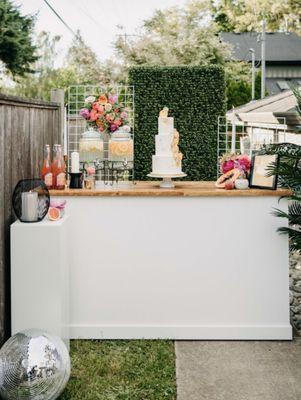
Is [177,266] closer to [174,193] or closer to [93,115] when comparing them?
[174,193]

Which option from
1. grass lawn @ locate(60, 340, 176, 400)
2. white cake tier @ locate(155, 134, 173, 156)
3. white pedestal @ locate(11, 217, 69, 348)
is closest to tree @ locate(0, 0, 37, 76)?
white cake tier @ locate(155, 134, 173, 156)

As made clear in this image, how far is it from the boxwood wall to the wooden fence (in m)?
5.19

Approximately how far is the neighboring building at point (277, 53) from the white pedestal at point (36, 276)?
32.1 meters

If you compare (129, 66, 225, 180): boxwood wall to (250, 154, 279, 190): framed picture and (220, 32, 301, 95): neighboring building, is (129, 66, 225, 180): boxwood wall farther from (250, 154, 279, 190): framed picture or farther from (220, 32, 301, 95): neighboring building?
(220, 32, 301, 95): neighboring building

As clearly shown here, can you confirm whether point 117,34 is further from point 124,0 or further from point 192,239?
point 192,239

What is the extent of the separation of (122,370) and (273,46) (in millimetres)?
35068

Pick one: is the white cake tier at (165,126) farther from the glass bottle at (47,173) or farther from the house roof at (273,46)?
the house roof at (273,46)

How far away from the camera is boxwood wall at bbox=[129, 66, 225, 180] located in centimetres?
945

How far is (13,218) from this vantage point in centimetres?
369

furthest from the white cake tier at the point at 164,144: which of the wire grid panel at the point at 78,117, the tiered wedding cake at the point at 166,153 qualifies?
the wire grid panel at the point at 78,117

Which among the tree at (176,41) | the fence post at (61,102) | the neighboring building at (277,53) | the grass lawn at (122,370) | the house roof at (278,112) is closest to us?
the grass lawn at (122,370)

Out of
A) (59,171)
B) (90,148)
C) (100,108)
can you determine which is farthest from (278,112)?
(59,171)

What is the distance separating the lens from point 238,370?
353cm

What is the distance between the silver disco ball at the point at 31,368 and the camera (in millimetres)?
2916
